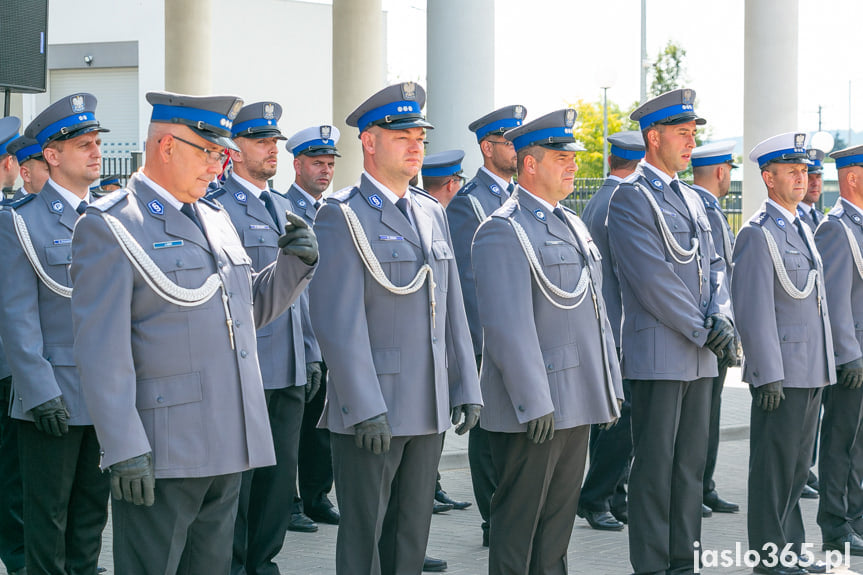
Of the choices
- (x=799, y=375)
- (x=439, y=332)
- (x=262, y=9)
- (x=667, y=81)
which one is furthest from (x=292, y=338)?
(x=667, y=81)

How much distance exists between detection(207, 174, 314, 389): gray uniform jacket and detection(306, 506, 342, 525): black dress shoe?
1.54m

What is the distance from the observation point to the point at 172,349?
3.95 metres

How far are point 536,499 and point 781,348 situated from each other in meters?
1.96

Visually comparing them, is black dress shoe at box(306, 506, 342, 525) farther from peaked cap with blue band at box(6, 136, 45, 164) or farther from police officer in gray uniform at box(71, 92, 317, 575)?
police officer in gray uniform at box(71, 92, 317, 575)

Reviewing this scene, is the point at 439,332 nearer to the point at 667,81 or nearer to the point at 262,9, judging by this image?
the point at 262,9

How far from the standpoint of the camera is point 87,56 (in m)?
32.9

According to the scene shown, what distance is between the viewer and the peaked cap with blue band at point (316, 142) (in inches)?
299

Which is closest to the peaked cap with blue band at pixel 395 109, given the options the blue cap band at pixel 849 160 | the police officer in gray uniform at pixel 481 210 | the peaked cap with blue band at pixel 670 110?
the peaked cap with blue band at pixel 670 110

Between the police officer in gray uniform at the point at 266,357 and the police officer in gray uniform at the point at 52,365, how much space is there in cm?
76

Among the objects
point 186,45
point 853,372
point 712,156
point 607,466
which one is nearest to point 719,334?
point 853,372

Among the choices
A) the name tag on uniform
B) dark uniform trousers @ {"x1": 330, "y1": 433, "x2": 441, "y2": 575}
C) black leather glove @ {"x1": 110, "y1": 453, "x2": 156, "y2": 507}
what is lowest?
dark uniform trousers @ {"x1": 330, "y1": 433, "x2": 441, "y2": 575}

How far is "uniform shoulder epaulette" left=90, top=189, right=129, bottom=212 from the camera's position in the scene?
3968 mm

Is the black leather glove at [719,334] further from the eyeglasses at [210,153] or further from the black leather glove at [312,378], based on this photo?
the eyeglasses at [210,153]

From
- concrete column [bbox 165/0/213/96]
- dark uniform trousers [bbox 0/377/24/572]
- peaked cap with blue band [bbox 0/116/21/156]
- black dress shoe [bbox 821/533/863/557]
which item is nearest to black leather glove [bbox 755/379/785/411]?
black dress shoe [bbox 821/533/863/557]
